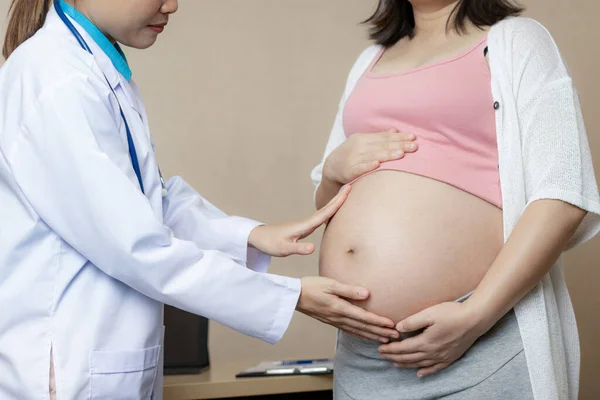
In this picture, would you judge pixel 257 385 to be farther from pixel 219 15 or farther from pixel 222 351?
pixel 219 15

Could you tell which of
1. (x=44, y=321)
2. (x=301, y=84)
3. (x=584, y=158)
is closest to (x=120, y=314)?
(x=44, y=321)

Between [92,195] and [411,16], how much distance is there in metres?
0.85

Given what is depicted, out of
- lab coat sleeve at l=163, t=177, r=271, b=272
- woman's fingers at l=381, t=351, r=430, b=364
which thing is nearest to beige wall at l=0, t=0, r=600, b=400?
lab coat sleeve at l=163, t=177, r=271, b=272

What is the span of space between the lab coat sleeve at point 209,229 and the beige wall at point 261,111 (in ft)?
4.15

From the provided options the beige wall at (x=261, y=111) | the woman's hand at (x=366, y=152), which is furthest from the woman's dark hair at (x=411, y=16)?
the beige wall at (x=261, y=111)

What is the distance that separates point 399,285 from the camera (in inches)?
50.1

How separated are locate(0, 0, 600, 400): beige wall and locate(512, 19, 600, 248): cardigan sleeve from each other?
1.55m

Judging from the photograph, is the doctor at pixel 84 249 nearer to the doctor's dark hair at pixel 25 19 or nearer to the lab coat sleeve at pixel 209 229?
the doctor's dark hair at pixel 25 19

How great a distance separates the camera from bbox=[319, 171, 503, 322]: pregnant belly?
126 centimetres

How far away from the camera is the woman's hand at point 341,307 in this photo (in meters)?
1.25

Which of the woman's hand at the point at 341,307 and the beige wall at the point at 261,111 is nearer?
the woman's hand at the point at 341,307

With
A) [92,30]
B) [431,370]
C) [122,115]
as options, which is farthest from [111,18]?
[431,370]

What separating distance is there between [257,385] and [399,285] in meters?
0.79

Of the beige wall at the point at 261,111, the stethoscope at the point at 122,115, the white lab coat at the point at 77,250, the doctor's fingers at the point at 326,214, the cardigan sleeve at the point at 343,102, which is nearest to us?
the white lab coat at the point at 77,250
